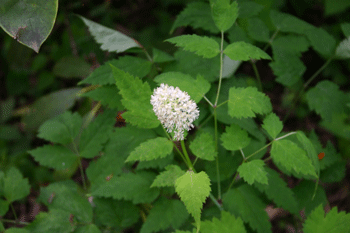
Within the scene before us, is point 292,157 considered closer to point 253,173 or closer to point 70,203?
point 253,173

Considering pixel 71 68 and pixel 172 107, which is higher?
pixel 172 107

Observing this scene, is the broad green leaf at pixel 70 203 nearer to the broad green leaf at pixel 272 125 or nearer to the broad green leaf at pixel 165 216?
the broad green leaf at pixel 165 216

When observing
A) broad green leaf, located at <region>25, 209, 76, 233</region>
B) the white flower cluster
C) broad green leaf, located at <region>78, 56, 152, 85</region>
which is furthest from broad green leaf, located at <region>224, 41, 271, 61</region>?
broad green leaf, located at <region>25, 209, 76, 233</region>

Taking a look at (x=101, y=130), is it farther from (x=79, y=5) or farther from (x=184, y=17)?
(x=79, y=5)

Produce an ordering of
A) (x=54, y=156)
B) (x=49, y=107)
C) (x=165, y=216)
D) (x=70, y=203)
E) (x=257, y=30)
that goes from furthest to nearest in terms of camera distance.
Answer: (x=49, y=107) < (x=257, y=30) < (x=54, y=156) < (x=70, y=203) < (x=165, y=216)

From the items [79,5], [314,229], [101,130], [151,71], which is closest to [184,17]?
[151,71]

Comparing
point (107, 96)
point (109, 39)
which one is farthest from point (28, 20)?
point (107, 96)

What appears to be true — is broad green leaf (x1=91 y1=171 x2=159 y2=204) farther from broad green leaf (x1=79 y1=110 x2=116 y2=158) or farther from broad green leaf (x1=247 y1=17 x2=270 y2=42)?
broad green leaf (x1=247 y1=17 x2=270 y2=42)
